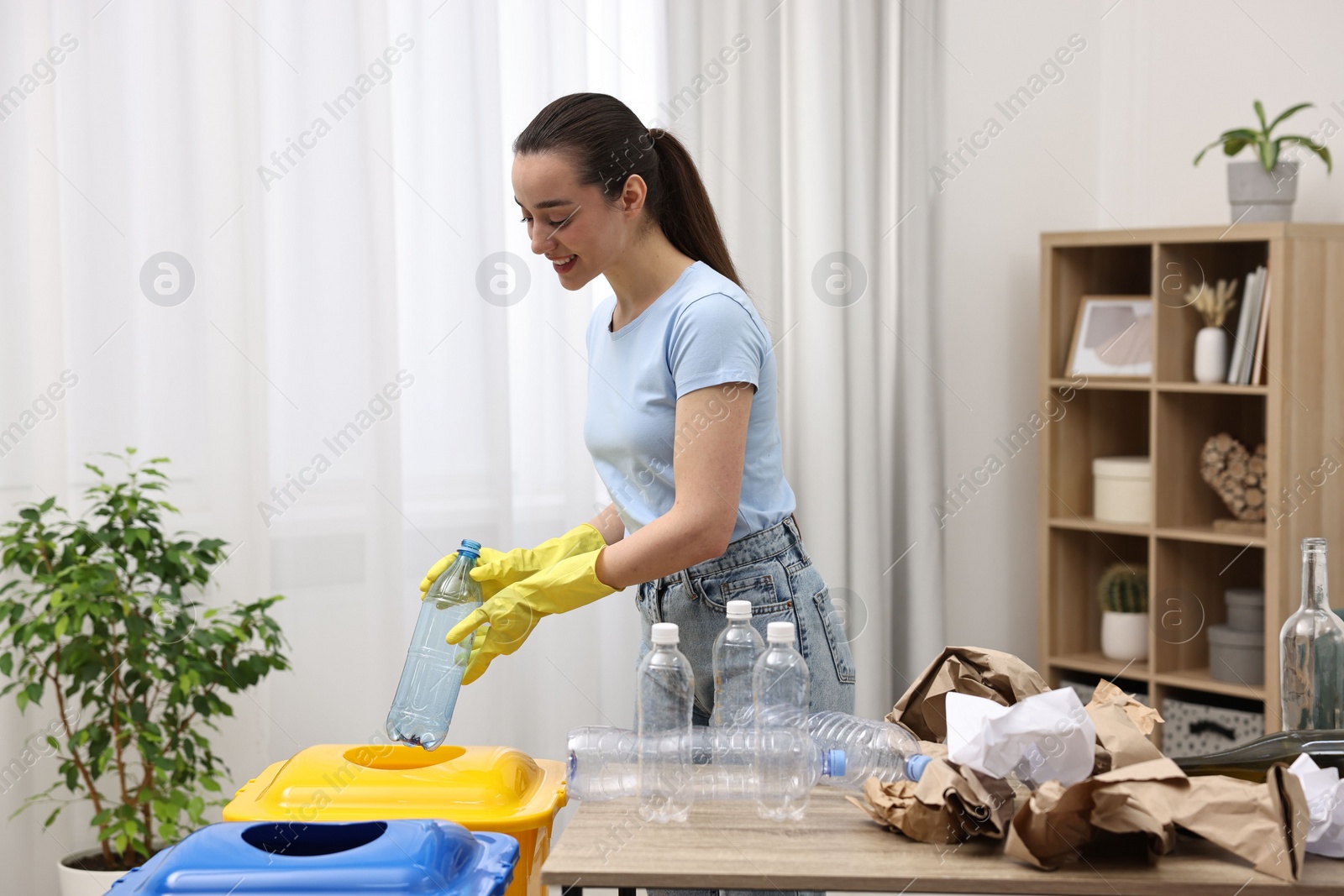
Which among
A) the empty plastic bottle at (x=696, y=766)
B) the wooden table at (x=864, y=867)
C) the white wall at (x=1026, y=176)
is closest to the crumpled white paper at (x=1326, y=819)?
the wooden table at (x=864, y=867)

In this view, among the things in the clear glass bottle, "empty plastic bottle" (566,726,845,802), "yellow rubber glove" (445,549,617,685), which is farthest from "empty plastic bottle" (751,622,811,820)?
the clear glass bottle

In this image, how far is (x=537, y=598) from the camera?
4.88 ft

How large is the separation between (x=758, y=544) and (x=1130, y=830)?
1.98ft

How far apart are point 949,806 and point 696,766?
30 cm

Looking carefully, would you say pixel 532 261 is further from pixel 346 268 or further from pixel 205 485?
pixel 205 485

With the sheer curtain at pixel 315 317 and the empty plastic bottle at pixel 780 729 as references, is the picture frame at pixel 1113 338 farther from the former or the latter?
the empty plastic bottle at pixel 780 729

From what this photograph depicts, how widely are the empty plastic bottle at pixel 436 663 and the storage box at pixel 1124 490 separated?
79.7 inches

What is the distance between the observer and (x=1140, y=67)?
3.43 meters

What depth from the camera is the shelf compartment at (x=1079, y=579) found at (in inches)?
129

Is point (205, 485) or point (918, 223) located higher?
point (918, 223)

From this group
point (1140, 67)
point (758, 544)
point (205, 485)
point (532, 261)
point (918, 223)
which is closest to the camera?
point (758, 544)

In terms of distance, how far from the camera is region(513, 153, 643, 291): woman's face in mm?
1482

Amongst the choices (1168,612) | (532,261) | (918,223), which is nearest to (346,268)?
(532,261)

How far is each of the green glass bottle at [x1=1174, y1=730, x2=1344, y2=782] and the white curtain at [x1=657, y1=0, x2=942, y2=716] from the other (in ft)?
6.03
